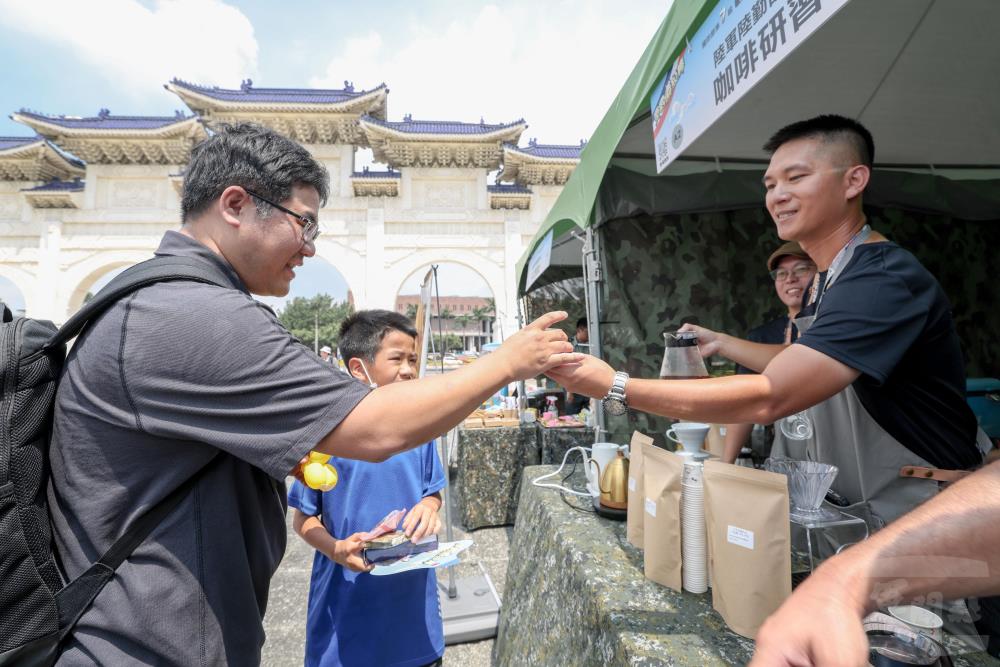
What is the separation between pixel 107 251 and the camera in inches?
754

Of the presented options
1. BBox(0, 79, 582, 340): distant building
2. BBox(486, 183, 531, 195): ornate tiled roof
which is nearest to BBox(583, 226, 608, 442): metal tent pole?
BBox(0, 79, 582, 340): distant building

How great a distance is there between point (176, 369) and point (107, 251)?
24798 millimetres

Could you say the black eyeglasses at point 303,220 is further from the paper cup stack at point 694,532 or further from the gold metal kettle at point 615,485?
the gold metal kettle at point 615,485

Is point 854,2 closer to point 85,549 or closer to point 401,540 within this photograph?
point 401,540

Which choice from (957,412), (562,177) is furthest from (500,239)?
(957,412)

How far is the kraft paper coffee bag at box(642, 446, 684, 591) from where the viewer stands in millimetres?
1165

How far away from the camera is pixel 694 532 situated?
3.70 ft

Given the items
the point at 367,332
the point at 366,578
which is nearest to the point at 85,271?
the point at 367,332

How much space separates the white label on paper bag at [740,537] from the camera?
937mm

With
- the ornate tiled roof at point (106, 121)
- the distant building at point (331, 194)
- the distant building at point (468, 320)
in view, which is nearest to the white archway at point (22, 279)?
the distant building at point (331, 194)

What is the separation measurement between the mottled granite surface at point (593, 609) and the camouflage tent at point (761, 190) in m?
1.74

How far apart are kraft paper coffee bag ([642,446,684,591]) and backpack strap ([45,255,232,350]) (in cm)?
117

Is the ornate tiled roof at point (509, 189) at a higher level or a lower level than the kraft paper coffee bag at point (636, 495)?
higher

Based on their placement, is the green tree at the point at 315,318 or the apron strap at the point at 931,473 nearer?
the apron strap at the point at 931,473
